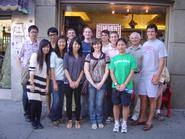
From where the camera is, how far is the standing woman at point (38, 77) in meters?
6.67

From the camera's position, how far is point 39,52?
22.1ft

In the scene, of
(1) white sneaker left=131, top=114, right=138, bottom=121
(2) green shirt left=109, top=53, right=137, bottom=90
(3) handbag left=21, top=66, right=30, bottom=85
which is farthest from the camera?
(1) white sneaker left=131, top=114, right=138, bottom=121

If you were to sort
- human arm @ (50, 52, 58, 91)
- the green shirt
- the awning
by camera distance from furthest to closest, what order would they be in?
the awning
human arm @ (50, 52, 58, 91)
the green shirt

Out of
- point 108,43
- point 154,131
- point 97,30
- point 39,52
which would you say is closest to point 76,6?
point 97,30

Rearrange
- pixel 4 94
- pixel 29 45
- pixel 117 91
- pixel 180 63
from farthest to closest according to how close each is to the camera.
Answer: pixel 4 94
pixel 180 63
pixel 29 45
pixel 117 91

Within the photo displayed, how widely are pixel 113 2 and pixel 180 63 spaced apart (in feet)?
6.79

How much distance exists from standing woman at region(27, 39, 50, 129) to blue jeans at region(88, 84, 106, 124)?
2.75ft

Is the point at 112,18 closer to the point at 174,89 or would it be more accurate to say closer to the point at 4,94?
the point at 174,89

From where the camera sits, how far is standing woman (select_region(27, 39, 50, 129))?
21.9 ft

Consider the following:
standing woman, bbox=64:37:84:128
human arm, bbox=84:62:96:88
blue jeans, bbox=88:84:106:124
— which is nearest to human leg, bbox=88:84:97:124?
blue jeans, bbox=88:84:106:124

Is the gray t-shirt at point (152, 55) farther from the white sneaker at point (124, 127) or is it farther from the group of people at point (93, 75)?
the white sneaker at point (124, 127)

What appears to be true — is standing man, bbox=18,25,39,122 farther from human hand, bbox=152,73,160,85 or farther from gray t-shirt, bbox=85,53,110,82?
human hand, bbox=152,73,160,85

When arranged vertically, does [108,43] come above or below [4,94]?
above

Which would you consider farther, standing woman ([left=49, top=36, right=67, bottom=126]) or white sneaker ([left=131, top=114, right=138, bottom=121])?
white sneaker ([left=131, top=114, right=138, bottom=121])
